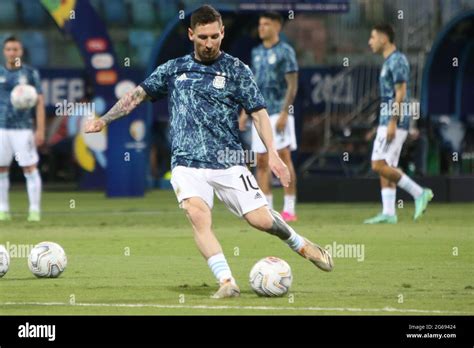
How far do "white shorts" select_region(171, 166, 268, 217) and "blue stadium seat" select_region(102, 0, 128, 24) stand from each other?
22414 mm

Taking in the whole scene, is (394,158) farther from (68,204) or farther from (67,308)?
(67,308)

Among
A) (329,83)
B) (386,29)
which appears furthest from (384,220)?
(329,83)

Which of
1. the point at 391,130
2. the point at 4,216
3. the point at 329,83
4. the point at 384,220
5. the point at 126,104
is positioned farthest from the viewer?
the point at 329,83

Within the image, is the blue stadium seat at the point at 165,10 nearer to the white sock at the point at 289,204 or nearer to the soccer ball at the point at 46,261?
the white sock at the point at 289,204

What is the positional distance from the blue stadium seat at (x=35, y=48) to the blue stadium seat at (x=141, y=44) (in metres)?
2.02

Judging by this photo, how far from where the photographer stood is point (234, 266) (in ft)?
43.5

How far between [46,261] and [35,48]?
65.2 feet

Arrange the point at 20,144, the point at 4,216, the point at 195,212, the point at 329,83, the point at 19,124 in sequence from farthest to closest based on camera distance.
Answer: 1. the point at 329,83
2. the point at 4,216
3. the point at 19,124
4. the point at 20,144
5. the point at 195,212

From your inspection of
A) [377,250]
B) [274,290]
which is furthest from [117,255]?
[274,290]

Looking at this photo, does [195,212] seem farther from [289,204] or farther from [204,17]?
[289,204]

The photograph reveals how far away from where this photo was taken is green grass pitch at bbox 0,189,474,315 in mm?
10281

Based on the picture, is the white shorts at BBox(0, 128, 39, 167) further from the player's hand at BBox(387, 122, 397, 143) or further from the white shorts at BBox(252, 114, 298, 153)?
the player's hand at BBox(387, 122, 397, 143)

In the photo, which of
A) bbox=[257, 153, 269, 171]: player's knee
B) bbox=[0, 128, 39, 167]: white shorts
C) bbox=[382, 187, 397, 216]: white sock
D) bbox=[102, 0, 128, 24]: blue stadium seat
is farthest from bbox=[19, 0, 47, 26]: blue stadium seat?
bbox=[382, 187, 397, 216]: white sock
